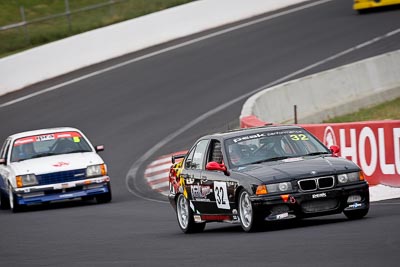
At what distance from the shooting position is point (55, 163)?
65.4 feet

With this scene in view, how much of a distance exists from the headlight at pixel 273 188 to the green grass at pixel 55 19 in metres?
24.1

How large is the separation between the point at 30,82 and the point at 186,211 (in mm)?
19988

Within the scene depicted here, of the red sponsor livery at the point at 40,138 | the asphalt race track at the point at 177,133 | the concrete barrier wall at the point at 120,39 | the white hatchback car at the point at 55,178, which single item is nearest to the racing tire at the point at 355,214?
the asphalt race track at the point at 177,133

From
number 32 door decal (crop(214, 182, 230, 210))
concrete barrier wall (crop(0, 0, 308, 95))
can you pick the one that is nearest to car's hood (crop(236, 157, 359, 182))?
number 32 door decal (crop(214, 182, 230, 210))

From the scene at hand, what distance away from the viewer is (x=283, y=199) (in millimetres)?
11750

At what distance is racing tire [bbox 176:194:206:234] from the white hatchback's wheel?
1462 mm

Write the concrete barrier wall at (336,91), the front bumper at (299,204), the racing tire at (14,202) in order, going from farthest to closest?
1. the concrete barrier wall at (336,91)
2. the racing tire at (14,202)
3. the front bumper at (299,204)

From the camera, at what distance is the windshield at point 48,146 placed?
2070 cm

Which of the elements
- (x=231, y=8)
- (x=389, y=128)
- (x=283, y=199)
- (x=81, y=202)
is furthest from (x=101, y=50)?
(x=283, y=199)

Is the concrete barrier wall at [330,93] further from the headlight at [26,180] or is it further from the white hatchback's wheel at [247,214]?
the white hatchback's wheel at [247,214]

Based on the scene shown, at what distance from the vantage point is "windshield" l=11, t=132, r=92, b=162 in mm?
20703

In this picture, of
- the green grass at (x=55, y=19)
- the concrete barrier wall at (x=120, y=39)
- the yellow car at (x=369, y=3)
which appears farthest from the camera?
the yellow car at (x=369, y=3)

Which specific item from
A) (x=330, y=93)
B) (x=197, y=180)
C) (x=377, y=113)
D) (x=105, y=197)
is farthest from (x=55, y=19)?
(x=197, y=180)

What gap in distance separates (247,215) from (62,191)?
8051 mm
